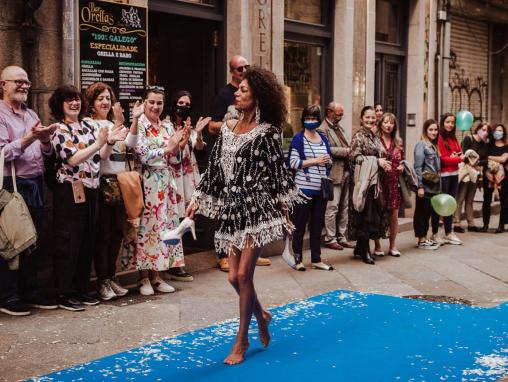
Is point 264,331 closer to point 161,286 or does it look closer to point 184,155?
point 161,286

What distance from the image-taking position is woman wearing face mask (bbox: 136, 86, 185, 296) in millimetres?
7867

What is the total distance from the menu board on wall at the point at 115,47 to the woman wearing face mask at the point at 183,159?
0.59 m

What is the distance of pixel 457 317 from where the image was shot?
7203mm

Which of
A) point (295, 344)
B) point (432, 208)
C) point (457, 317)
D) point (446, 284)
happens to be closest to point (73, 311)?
point (295, 344)

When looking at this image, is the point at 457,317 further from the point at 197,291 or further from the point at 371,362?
the point at 197,291

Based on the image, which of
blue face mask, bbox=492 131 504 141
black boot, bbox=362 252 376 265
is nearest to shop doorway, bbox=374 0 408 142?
blue face mask, bbox=492 131 504 141

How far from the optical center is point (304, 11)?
1249cm

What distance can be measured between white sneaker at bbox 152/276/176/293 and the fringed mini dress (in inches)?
93.4

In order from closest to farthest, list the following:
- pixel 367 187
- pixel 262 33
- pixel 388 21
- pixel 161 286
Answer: pixel 161 286 → pixel 367 187 → pixel 262 33 → pixel 388 21

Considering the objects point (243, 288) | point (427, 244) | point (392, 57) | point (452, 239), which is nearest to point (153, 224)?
point (243, 288)

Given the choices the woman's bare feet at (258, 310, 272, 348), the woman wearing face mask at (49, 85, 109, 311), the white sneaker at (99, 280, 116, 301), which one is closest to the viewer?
the woman's bare feet at (258, 310, 272, 348)

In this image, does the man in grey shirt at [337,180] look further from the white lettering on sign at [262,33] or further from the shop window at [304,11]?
the shop window at [304,11]

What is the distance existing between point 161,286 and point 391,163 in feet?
12.2

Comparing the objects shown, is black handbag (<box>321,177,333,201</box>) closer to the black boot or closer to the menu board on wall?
the black boot
